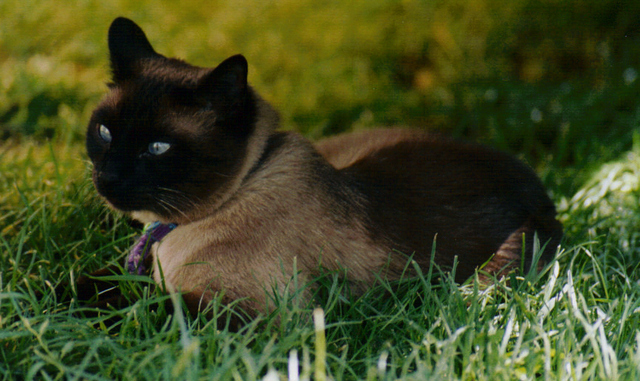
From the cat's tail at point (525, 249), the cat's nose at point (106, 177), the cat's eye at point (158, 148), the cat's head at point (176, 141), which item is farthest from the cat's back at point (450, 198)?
the cat's nose at point (106, 177)

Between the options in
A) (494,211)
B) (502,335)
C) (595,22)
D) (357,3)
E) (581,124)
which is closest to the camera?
(502,335)

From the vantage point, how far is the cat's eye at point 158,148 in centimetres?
197

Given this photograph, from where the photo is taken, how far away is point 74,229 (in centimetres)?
256

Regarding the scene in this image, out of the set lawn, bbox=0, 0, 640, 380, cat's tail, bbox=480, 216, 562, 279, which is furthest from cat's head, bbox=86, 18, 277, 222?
cat's tail, bbox=480, 216, 562, 279

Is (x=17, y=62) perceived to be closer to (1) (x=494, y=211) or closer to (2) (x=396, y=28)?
(2) (x=396, y=28)

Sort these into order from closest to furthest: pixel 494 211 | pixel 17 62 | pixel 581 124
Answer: pixel 494 211
pixel 581 124
pixel 17 62

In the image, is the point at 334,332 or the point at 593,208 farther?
the point at 593,208

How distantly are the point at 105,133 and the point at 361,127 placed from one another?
2318mm

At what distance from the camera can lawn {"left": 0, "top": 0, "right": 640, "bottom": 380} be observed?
5.47 ft

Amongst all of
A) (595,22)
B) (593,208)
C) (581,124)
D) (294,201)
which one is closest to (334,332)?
(294,201)

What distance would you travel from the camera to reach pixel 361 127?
4145 millimetres

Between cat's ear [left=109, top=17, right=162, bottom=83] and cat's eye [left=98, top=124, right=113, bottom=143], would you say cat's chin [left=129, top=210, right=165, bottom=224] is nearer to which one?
cat's eye [left=98, top=124, right=113, bottom=143]

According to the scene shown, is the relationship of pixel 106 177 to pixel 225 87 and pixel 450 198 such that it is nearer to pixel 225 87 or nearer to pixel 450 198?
pixel 225 87

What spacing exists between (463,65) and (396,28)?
69 centimetres
